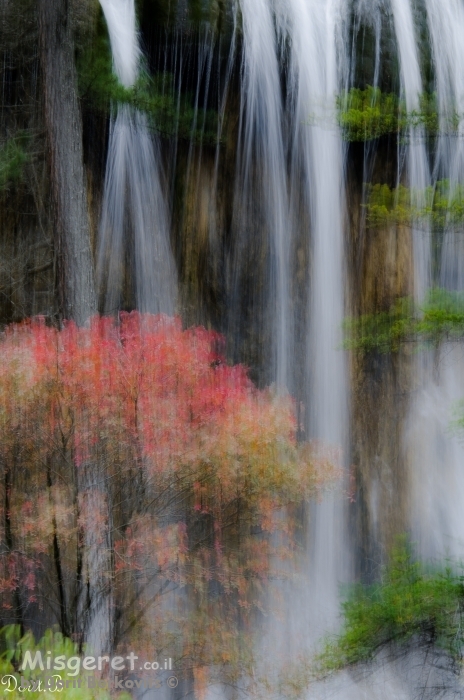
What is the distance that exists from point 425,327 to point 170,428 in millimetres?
2921

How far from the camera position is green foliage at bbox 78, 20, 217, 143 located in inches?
282

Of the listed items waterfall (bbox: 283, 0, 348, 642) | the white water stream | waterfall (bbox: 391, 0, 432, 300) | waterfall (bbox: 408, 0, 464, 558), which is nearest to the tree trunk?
the white water stream

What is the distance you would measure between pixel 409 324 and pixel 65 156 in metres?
3.37

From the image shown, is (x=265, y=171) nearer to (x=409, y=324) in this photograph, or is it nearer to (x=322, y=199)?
(x=322, y=199)

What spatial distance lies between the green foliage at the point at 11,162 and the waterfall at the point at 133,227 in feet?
2.58

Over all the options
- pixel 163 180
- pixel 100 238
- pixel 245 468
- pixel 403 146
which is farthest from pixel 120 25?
pixel 245 468

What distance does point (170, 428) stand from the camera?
16.6 feet

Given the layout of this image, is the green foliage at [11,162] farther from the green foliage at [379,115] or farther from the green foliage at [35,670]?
the green foliage at [35,670]

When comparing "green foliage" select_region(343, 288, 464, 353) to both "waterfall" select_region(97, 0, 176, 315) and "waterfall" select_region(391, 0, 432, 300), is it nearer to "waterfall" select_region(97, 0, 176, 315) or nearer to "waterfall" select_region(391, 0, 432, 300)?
"waterfall" select_region(391, 0, 432, 300)

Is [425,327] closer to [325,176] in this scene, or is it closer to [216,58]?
[325,176]

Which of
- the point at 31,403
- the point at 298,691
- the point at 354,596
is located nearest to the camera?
the point at 31,403

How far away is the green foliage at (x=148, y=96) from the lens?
7172 millimetres

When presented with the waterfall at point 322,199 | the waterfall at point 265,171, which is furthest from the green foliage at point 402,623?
the waterfall at point 265,171

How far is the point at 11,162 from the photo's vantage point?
6.96 meters
